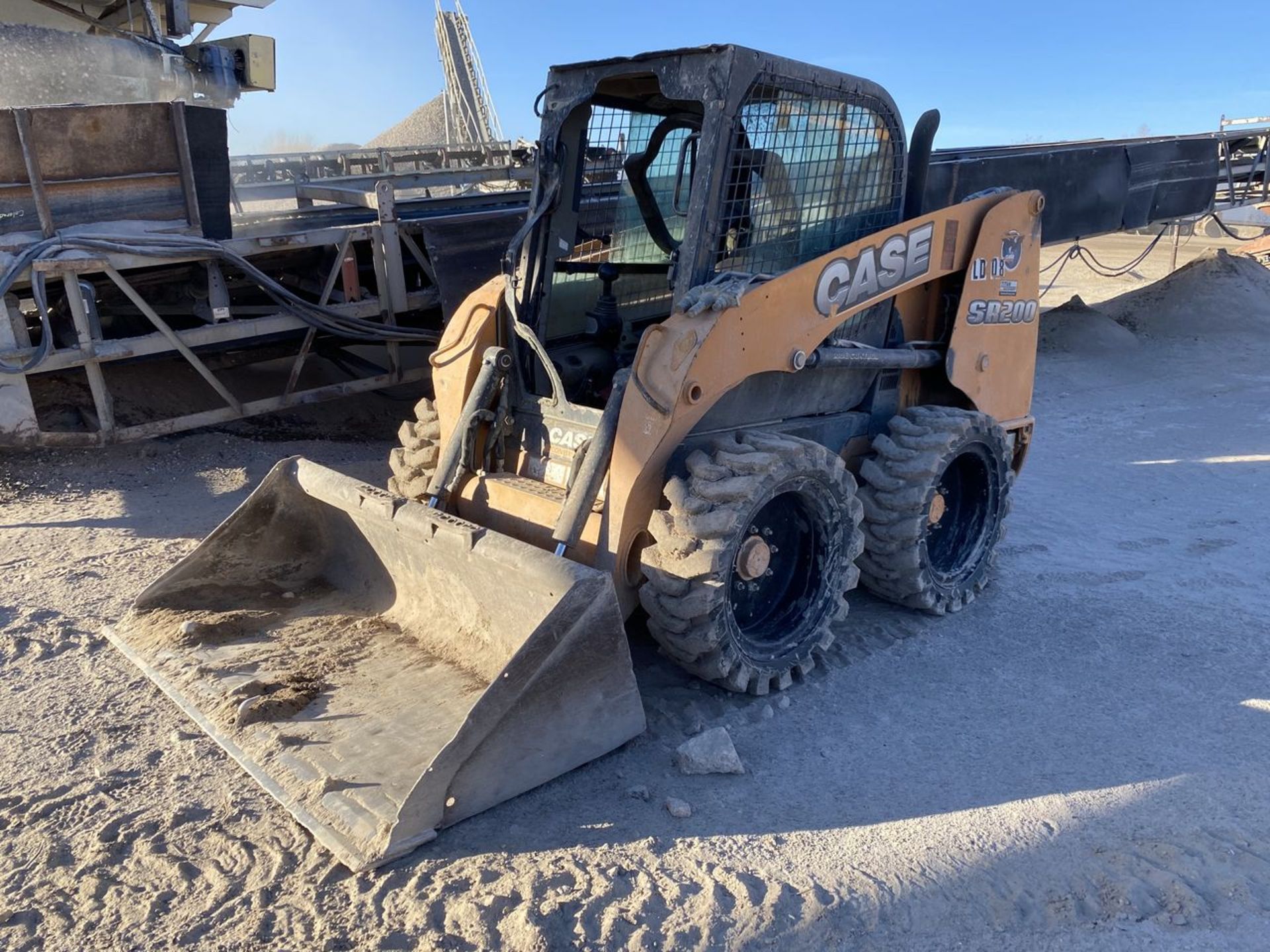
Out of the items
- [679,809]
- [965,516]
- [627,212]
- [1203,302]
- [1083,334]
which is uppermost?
[627,212]

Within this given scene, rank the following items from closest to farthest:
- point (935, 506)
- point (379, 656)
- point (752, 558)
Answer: point (752, 558), point (379, 656), point (935, 506)

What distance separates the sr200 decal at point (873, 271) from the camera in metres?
3.87

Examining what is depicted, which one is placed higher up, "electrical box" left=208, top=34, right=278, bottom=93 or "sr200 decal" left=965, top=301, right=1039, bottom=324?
"electrical box" left=208, top=34, right=278, bottom=93

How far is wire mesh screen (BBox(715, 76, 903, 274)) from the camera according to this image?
3809 millimetres

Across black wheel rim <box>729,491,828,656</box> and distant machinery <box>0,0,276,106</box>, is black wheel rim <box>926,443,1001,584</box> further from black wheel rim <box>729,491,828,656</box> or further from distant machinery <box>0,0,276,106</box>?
distant machinery <box>0,0,276,106</box>

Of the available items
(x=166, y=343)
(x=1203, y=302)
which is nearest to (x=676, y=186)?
(x=166, y=343)

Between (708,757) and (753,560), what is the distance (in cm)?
72

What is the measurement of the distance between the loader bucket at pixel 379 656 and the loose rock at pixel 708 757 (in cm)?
18

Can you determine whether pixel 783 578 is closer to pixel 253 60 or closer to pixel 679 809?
pixel 679 809

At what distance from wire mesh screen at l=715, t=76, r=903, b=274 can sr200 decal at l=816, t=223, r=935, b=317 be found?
0.71 ft

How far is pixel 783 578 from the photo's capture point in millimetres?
4043

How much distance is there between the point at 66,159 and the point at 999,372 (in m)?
5.55

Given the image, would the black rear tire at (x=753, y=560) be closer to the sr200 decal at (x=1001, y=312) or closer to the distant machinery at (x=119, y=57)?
the sr200 decal at (x=1001, y=312)

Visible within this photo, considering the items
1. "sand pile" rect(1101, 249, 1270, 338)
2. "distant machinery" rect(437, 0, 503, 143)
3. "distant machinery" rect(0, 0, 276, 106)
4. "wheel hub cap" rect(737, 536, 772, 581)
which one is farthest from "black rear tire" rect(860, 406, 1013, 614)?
"distant machinery" rect(437, 0, 503, 143)
